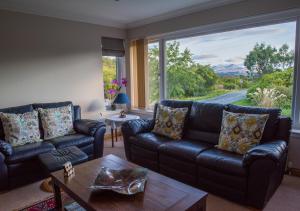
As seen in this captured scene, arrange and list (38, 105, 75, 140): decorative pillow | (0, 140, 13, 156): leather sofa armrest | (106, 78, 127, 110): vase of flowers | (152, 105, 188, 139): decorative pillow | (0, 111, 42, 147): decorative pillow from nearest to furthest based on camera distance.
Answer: (0, 140, 13, 156): leather sofa armrest, (0, 111, 42, 147): decorative pillow, (152, 105, 188, 139): decorative pillow, (38, 105, 75, 140): decorative pillow, (106, 78, 127, 110): vase of flowers

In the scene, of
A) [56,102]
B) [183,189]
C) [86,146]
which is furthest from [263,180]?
[56,102]

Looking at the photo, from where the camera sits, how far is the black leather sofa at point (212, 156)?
2.13 meters

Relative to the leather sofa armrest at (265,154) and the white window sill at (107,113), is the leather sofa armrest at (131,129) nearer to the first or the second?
the white window sill at (107,113)

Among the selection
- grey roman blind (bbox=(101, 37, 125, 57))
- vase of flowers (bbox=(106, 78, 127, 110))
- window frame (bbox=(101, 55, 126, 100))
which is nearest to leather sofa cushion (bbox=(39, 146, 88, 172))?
vase of flowers (bbox=(106, 78, 127, 110))

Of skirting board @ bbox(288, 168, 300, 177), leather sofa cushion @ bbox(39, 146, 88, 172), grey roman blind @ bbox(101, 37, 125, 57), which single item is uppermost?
grey roman blind @ bbox(101, 37, 125, 57)

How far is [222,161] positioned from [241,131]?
0.49m

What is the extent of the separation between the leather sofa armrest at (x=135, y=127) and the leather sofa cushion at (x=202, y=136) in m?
0.66

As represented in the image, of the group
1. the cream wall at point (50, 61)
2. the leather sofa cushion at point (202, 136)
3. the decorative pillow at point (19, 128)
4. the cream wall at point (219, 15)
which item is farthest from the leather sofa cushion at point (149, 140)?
the cream wall at point (219, 15)

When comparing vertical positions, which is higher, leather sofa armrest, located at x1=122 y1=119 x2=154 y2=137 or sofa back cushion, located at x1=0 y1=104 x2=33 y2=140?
sofa back cushion, located at x1=0 y1=104 x2=33 y2=140

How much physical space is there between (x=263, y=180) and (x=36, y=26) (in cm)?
386

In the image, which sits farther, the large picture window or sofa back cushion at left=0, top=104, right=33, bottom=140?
the large picture window

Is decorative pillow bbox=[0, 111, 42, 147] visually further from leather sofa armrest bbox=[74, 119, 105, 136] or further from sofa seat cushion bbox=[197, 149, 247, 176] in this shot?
sofa seat cushion bbox=[197, 149, 247, 176]

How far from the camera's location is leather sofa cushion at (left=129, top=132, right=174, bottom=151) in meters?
3.03

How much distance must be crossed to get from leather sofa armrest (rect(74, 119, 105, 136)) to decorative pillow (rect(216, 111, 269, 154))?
6.12 feet
